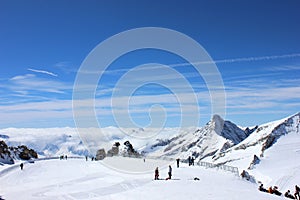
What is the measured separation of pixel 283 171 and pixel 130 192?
8159cm

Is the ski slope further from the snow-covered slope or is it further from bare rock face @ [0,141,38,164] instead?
the snow-covered slope

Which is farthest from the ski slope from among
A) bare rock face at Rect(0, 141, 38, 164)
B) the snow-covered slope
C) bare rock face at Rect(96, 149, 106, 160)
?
the snow-covered slope

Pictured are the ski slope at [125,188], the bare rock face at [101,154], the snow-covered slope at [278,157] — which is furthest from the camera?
the snow-covered slope at [278,157]

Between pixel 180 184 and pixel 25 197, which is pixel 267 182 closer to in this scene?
Answer: pixel 180 184

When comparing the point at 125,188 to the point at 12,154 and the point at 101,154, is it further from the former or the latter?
the point at 101,154

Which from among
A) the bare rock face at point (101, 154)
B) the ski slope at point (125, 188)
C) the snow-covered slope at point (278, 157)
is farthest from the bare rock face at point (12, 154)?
the snow-covered slope at point (278, 157)

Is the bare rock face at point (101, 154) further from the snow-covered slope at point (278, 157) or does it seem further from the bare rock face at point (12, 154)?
the snow-covered slope at point (278, 157)

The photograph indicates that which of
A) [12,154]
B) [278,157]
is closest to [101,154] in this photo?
[12,154]

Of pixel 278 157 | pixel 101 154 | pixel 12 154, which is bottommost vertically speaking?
pixel 12 154

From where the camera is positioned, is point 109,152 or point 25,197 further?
point 109,152

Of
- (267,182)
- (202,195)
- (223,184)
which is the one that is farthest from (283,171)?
→ (202,195)

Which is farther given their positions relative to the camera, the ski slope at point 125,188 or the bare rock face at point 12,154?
the bare rock face at point 12,154

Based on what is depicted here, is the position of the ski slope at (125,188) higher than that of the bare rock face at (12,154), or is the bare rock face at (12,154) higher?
the bare rock face at (12,154)

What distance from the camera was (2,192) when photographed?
101 feet
